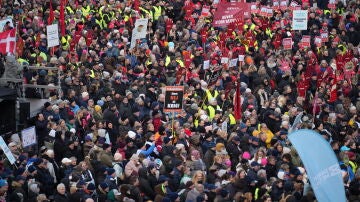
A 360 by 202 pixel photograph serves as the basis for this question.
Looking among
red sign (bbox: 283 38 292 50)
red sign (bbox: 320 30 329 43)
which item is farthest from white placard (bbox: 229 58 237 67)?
red sign (bbox: 320 30 329 43)

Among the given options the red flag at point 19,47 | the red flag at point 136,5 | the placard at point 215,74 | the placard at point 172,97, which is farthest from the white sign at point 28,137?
the red flag at point 136,5

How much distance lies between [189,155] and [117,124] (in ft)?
10.8

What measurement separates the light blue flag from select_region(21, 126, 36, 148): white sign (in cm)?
652

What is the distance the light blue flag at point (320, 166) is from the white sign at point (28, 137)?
21.4 ft

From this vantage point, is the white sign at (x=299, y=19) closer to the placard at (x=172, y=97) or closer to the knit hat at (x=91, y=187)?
the placard at (x=172, y=97)

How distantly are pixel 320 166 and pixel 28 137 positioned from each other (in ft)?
23.3

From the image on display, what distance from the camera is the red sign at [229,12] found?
101ft

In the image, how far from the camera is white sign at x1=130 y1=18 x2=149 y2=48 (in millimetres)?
29266

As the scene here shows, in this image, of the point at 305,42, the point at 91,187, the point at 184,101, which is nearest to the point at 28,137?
the point at 91,187

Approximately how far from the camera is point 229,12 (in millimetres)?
30906

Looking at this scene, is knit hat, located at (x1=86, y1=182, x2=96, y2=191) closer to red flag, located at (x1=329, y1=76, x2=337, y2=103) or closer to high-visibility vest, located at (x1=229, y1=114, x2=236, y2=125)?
high-visibility vest, located at (x1=229, y1=114, x2=236, y2=125)

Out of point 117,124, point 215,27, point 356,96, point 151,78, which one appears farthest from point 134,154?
point 215,27

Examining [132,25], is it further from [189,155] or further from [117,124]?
[189,155]

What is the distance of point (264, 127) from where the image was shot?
76.1 ft
